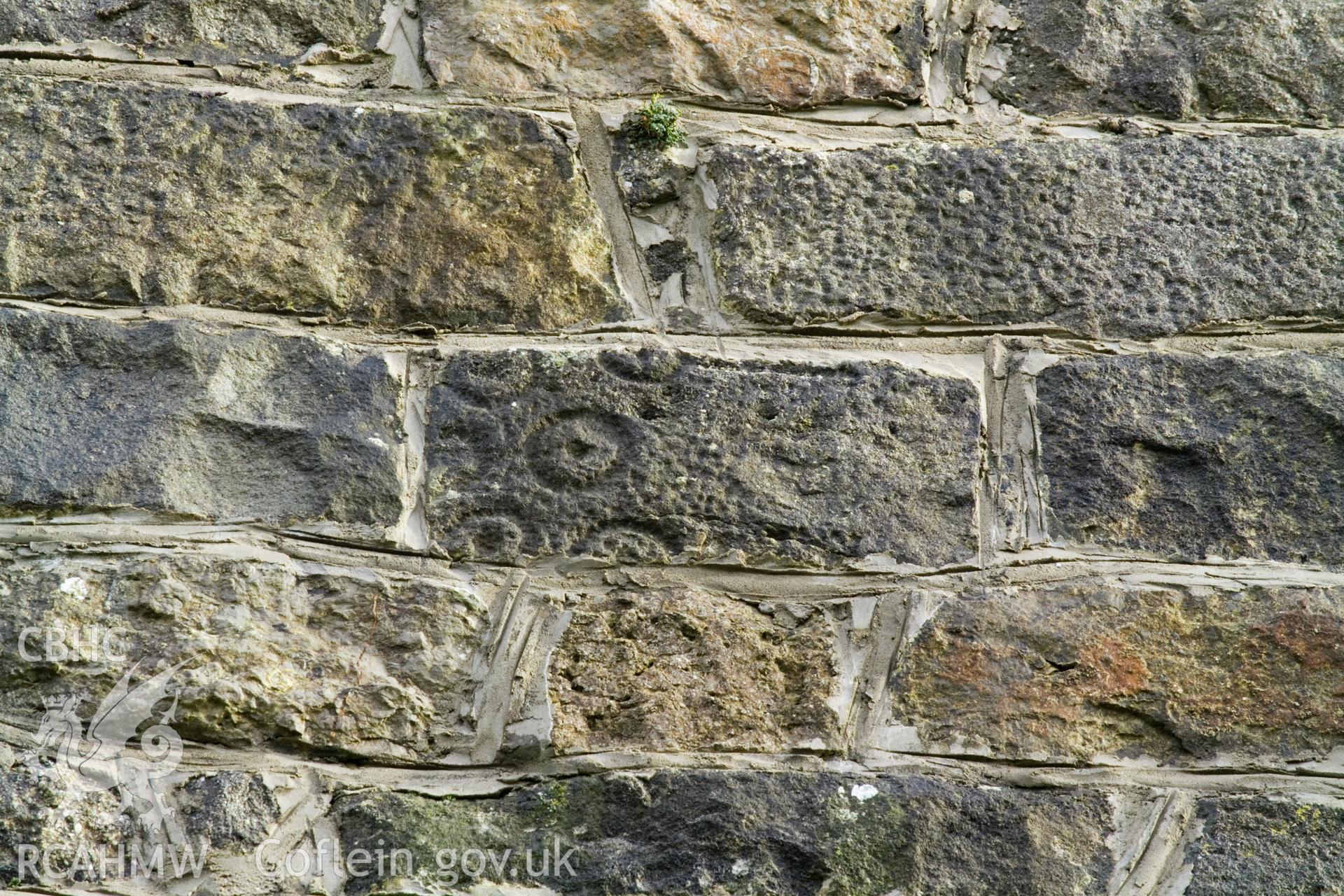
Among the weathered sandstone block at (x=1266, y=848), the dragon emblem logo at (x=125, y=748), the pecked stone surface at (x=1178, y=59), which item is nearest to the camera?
the dragon emblem logo at (x=125, y=748)

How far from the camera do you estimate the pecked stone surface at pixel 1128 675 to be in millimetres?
1448

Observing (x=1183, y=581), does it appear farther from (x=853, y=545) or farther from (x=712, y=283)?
(x=712, y=283)

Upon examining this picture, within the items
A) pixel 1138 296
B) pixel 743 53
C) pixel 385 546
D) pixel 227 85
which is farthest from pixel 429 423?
pixel 1138 296

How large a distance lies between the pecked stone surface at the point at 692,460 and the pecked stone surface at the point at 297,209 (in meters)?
0.10

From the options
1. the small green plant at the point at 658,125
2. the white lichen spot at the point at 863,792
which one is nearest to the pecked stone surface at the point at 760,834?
the white lichen spot at the point at 863,792

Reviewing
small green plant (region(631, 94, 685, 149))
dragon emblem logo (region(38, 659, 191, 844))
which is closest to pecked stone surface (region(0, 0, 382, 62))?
small green plant (region(631, 94, 685, 149))

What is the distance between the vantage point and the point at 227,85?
1.53m

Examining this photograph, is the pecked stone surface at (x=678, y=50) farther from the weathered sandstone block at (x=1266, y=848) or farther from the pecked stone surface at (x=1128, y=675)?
the weathered sandstone block at (x=1266, y=848)

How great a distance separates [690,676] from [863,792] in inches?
9.0

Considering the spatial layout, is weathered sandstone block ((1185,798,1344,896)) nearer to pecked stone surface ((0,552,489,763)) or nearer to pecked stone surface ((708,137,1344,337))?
pecked stone surface ((708,137,1344,337))

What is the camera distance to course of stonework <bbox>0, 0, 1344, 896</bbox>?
1366 mm

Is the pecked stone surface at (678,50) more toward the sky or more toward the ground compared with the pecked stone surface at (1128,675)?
more toward the sky

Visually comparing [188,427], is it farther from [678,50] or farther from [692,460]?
[678,50]

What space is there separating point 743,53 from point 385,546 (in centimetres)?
75
